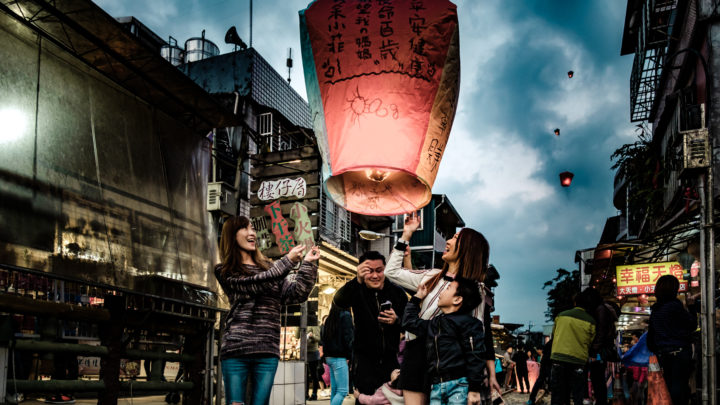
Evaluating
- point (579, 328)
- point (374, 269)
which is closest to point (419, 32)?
point (374, 269)

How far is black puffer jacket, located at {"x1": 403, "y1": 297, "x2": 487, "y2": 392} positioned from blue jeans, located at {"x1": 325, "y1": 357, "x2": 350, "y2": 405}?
3573mm

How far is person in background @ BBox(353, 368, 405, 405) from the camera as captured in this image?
4.79 m

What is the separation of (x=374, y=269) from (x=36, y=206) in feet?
12.2

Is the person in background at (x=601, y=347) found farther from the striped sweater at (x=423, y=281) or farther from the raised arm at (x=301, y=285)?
the raised arm at (x=301, y=285)

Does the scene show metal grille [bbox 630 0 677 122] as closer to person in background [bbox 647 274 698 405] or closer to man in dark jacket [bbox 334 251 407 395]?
person in background [bbox 647 274 698 405]

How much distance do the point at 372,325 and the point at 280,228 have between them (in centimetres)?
859

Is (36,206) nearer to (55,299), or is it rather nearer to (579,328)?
(55,299)

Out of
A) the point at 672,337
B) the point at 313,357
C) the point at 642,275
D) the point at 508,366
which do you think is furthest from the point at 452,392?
the point at 508,366

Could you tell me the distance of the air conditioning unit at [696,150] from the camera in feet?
25.0

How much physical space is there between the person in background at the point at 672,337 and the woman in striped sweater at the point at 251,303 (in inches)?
229

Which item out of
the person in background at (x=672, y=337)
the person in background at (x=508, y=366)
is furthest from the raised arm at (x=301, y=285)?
the person in background at (x=508, y=366)

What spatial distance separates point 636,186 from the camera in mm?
16625

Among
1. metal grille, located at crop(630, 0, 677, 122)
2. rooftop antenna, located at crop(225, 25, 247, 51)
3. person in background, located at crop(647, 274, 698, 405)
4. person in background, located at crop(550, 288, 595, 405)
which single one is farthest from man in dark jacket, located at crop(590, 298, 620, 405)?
rooftop antenna, located at crop(225, 25, 247, 51)

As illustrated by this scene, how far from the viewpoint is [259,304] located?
4469 millimetres
